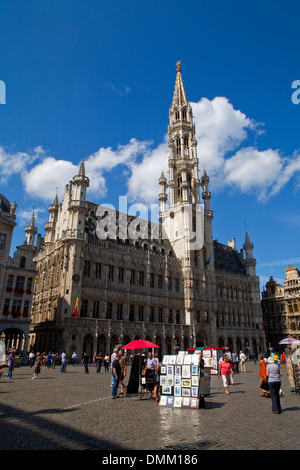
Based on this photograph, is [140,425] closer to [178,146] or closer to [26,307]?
[26,307]

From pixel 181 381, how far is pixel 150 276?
42.1 m

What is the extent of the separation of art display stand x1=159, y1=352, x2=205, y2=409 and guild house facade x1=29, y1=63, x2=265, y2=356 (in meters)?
30.0

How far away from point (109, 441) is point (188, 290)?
168 ft

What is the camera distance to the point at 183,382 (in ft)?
39.6

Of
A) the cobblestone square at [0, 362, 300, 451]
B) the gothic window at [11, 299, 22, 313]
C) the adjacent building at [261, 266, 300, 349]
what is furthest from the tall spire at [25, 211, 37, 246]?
the adjacent building at [261, 266, 300, 349]

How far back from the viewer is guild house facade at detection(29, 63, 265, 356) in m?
44.2

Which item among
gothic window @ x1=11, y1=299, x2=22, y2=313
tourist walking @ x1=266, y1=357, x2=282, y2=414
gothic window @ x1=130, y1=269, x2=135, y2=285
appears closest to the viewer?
tourist walking @ x1=266, y1=357, x2=282, y2=414

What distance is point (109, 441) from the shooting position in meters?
7.29

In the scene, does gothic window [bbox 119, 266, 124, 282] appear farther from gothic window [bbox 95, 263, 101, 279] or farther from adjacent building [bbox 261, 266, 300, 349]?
adjacent building [bbox 261, 266, 300, 349]

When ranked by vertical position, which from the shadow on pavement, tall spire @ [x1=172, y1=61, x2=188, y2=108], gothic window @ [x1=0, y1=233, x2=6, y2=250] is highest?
tall spire @ [x1=172, y1=61, x2=188, y2=108]

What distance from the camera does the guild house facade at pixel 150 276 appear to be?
4422 centimetres

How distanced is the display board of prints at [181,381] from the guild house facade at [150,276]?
1181 inches
